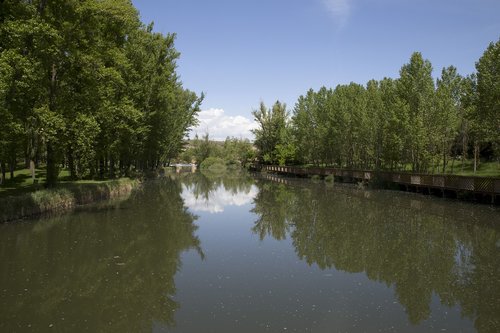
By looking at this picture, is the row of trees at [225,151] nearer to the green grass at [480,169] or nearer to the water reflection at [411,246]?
the green grass at [480,169]

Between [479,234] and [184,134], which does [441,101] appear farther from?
[184,134]

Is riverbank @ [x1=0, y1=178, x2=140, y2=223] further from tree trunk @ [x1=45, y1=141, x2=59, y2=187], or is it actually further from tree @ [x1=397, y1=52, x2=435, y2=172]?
tree @ [x1=397, y1=52, x2=435, y2=172]

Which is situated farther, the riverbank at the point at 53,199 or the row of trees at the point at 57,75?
the row of trees at the point at 57,75

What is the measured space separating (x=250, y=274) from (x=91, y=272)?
484 cm

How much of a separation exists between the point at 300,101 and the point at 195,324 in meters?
76.1

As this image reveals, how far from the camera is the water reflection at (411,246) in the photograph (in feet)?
35.2

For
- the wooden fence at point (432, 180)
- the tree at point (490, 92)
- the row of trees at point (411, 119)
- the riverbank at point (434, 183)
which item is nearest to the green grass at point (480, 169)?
the row of trees at point (411, 119)

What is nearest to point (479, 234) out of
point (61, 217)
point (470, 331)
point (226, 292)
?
point (470, 331)

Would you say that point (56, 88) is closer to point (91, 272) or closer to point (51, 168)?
point (51, 168)

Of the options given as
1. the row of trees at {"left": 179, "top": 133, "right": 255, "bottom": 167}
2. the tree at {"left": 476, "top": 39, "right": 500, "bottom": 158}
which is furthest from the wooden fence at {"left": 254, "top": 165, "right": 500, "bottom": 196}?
the row of trees at {"left": 179, "top": 133, "right": 255, "bottom": 167}

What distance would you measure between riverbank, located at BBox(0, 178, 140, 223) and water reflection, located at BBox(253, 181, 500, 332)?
38.8ft

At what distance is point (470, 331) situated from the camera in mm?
8516

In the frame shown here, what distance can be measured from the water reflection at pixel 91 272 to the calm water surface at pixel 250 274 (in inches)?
1.9

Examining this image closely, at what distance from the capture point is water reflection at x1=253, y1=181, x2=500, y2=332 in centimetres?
1072
